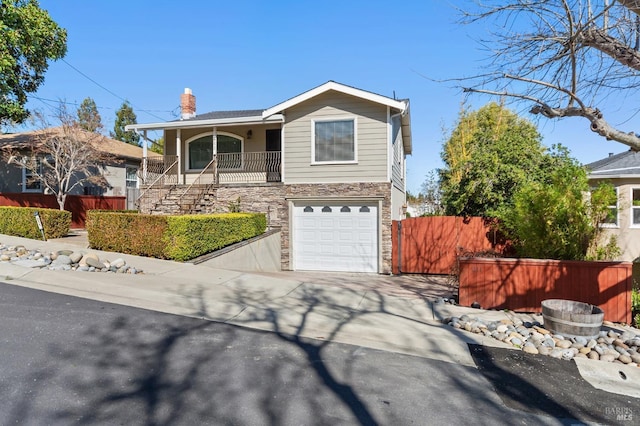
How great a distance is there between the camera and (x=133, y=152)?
2206 centimetres

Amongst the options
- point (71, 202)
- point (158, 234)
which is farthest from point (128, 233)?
point (71, 202)

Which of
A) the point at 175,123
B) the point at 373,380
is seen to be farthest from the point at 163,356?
the point at 175,123

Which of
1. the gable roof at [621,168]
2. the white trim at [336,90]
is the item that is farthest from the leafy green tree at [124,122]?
the gable roof at [621,168]

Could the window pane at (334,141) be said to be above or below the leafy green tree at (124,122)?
below

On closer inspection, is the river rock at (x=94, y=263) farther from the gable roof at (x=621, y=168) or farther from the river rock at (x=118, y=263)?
the gable roof at (x=621, y=168)

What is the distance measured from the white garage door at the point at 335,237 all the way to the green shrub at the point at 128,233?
538 centimetres

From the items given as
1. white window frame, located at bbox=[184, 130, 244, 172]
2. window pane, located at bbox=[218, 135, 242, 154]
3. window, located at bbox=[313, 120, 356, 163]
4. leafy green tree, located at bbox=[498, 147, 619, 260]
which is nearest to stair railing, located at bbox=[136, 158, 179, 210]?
white window frame, located at bbox=[184, 130, 244, 172]

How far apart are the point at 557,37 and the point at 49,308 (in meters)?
8.48

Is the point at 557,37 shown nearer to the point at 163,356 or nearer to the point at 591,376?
the point at 591,376

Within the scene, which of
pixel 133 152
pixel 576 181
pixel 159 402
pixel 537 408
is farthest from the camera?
pixel 133 152

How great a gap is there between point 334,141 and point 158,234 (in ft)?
22.0

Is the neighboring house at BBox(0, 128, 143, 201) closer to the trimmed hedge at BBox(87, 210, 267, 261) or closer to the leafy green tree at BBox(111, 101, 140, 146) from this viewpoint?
the trimmed hedge at BBox(87, 210, 267, 261)

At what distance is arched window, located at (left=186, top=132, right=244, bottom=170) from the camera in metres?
16.1

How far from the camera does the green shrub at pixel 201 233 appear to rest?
9.41 m
